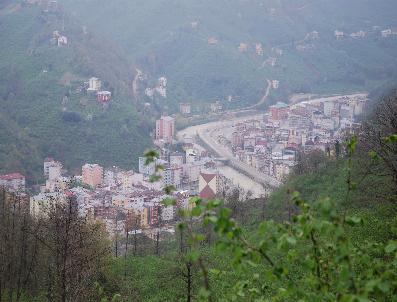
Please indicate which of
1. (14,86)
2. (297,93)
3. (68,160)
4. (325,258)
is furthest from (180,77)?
(325,258)

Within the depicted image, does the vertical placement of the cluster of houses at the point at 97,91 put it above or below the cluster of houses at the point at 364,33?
below

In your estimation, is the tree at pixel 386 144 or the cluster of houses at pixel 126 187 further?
the cluster of houses at pixel 126 187

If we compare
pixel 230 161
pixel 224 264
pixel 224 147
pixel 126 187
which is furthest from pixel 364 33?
pixel 224 264

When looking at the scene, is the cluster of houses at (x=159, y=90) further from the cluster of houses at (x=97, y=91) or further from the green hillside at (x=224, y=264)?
the green hillside at (x=224, y=264)

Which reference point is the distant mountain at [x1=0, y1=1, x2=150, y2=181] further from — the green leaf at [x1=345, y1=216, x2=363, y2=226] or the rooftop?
the green leaf at [x1=345, y1=216, x2=363, y2=226]

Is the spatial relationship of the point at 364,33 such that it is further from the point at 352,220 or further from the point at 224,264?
the point at 352,220

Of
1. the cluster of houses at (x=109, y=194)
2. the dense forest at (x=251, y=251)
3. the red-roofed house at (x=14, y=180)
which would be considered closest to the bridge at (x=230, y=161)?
the cluster of houses at (x=109, y=194)
